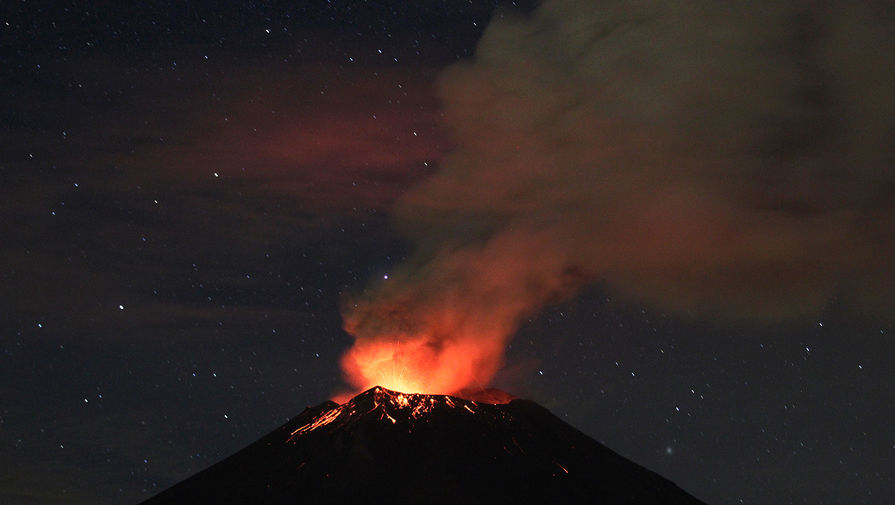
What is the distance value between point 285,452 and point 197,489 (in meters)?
7.43

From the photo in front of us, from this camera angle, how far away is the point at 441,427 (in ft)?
286

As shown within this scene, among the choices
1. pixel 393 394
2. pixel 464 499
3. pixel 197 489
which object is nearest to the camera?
pixel 464 499

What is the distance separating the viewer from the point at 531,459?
86562 mm

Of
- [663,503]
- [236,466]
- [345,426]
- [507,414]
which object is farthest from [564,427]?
[236,466]

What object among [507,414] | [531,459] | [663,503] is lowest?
[663,503]

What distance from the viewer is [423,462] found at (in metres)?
81.7

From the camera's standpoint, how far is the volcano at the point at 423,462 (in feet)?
258

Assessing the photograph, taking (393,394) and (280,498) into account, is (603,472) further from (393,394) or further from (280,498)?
(280,498)

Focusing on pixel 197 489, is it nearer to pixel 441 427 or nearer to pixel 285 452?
pixel 285 452

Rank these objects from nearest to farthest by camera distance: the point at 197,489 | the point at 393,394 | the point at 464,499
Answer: the point at 464,499
the point at 197,489
the point at 393,394

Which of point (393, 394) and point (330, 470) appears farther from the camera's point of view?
point (393, 394)

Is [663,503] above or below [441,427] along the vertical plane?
below

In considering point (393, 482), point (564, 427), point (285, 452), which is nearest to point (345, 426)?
point (285, 452)

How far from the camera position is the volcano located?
3095 inches
